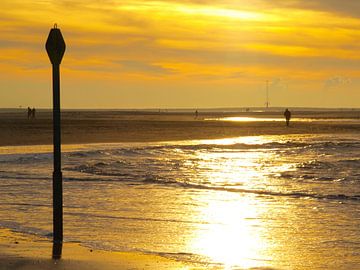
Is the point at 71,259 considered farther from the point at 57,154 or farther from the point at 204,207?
the point at 204,207

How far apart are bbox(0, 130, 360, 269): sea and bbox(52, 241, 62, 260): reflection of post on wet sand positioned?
1.22ft

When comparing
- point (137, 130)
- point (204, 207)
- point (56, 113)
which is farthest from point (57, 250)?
point (137, 130)

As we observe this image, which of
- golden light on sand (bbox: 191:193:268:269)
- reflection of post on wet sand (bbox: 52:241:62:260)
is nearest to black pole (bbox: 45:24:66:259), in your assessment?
reflection of post on wet sand (bbox: 52:241:62:260)

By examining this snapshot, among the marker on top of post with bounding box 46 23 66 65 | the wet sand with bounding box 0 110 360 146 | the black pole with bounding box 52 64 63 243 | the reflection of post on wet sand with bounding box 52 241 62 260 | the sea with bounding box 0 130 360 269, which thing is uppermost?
the marker on top of post with bounding box 46 23 66 65

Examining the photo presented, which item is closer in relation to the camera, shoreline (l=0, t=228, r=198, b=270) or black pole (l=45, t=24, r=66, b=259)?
shoreline (l=0, t=228, r=198, b=270)

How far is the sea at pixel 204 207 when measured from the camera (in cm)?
1059

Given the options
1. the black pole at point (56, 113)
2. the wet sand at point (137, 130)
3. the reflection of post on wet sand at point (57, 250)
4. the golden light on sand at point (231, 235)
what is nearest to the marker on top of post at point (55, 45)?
the black pole at point (56, 113)

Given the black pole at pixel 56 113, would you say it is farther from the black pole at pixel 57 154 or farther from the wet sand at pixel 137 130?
the wet sand at pixel 137 130

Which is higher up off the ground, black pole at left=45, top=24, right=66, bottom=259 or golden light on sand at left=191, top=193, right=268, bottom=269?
black pole at left=45, top=24, right=66, bottom=259

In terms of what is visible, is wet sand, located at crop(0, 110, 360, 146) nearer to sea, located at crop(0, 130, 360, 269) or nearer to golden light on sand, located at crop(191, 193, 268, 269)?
sea, located at crop(0, 130, 360, 269)

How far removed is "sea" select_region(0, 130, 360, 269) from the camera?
10.6 meters

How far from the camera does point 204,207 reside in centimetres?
1520

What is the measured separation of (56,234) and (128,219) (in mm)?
2660

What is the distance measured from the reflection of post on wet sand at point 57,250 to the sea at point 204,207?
1.22 ft
